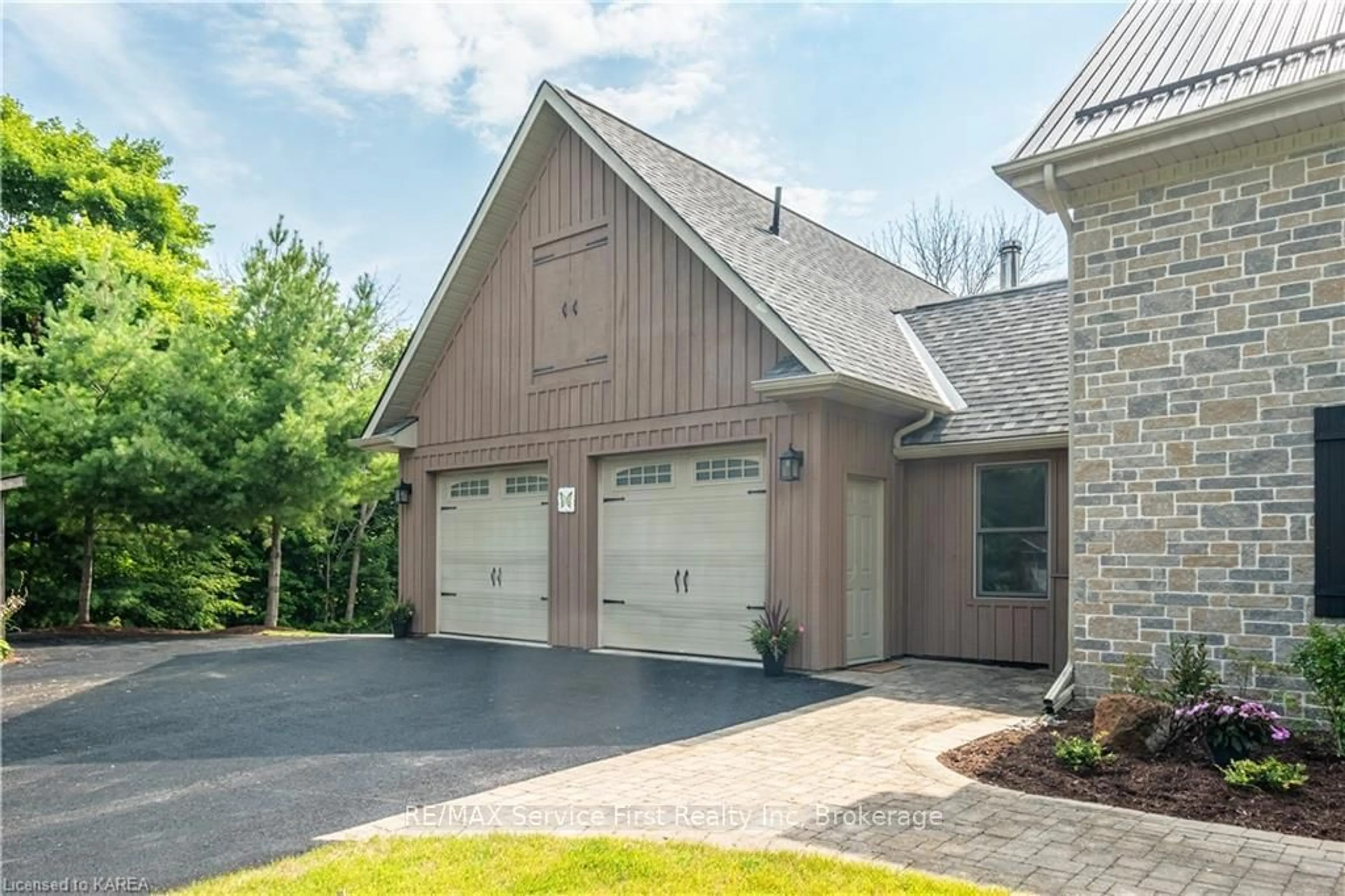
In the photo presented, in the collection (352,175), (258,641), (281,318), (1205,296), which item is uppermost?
(352,175)

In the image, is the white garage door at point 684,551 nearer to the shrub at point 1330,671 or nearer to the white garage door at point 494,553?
the white garage door at point 494,553

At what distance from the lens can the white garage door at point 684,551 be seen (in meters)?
9.91

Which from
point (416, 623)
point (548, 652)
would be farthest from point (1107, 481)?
point (416, 623)

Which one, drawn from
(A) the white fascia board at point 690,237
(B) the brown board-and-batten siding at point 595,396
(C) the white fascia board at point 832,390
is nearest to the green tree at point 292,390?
(B) the brown board-and-batten siding at point 595,396

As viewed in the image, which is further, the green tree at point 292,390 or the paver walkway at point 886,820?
the green tree at point 292,390

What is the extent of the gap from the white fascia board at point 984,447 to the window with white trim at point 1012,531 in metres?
0.31

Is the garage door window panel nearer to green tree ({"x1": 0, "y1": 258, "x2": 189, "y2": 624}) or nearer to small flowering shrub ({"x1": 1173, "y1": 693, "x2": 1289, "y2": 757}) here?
small flowering shrub ({"x1": 1173, "y1": 693, "x2": 1289, "y2": 757})

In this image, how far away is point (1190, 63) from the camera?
711 centimetres

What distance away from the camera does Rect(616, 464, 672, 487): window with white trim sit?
10.7 metres

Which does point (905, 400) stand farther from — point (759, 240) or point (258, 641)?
point (258, 641)

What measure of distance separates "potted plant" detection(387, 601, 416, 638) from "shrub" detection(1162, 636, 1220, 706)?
10.0 meters

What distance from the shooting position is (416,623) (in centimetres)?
1342

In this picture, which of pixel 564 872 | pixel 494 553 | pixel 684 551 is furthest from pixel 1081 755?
pixel 494 553

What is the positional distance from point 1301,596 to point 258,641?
490 inches
